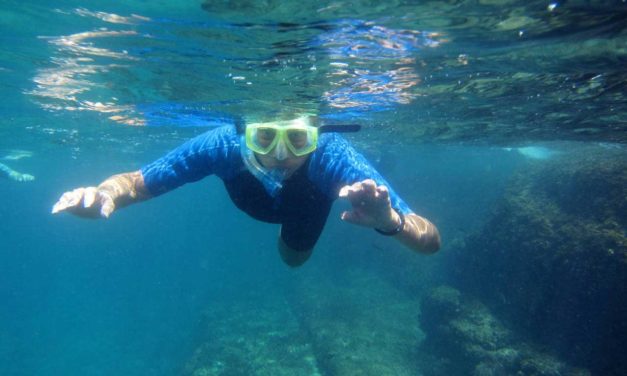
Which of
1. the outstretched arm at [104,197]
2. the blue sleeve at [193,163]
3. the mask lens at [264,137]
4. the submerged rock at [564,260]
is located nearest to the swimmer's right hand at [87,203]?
the outstretched arm at [104,197]

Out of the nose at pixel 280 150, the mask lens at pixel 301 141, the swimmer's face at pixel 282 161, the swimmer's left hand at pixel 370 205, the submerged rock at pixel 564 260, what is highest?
the mask lens at pixel 301 141

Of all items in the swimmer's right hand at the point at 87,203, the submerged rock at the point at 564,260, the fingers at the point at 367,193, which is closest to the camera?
the fingers at the point at 367,193

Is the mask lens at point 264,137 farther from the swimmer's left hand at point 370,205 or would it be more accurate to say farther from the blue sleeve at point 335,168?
the swimmer's left hand at point 370,205

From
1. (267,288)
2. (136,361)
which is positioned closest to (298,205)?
(267,288)

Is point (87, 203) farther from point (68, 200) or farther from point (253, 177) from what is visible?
point (253, 177)

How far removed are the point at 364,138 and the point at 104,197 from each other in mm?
22398

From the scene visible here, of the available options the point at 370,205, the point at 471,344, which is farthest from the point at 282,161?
the point at 471,344

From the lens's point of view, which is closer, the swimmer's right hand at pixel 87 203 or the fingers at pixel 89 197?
the swimmer's right hand at pixel 87 203

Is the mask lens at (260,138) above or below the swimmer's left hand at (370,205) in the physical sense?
above

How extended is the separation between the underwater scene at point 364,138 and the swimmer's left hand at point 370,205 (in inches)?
2.4

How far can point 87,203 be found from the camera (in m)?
4.35

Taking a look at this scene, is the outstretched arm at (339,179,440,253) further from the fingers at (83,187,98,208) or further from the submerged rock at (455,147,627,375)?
the submerged rock at (455,147,627,375)

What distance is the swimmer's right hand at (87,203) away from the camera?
4.23 metres

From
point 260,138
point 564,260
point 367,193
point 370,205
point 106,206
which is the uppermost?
point 260,138
